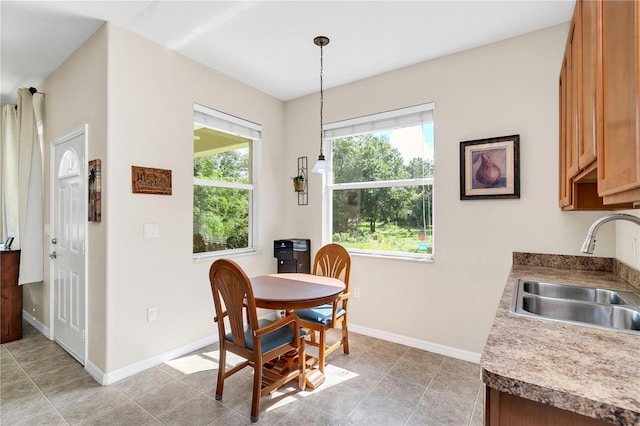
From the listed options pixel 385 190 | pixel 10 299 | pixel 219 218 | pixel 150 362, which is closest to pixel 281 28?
pixel 385 190

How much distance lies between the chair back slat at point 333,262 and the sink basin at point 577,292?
150 cm

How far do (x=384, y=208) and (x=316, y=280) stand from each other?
1.18 meters

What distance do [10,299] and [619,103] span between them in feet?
15.8

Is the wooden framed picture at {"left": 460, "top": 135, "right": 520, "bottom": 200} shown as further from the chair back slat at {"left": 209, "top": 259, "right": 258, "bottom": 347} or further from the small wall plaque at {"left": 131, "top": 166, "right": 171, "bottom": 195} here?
the small wall plaque at {"left": 131, "top": 166, "right": 171, "bottom": 195}

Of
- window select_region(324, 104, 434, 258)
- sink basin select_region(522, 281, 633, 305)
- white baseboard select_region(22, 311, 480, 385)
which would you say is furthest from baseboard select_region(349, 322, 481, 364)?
sink basin select_region(522, 281, 633, 305)

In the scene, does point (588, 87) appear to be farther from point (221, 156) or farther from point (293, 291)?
point (221, 156)

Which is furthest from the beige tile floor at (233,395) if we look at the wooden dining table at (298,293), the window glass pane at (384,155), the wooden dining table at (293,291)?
the window glass pane at (384,155)

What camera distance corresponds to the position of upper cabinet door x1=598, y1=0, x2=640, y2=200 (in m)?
0.70

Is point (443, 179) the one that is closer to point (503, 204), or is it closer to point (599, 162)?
point (503, 204)

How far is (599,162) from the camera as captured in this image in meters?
0.96

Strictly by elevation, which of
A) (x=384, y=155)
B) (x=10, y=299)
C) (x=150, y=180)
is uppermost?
(x=384, y=155)

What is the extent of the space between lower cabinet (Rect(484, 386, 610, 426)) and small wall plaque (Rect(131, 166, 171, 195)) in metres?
2.70

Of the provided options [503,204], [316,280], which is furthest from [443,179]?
[316,280]

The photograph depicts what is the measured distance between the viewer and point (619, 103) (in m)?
0.81
